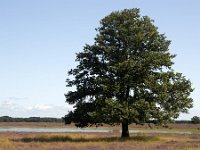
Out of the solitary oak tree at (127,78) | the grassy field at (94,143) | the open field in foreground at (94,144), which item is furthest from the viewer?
the solitary oak tree at (127,78)

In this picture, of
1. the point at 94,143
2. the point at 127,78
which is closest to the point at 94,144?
the point at 94,143

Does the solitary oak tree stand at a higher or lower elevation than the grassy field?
higher

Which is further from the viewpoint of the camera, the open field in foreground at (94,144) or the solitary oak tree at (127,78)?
the solitary oak tree at (127,78)

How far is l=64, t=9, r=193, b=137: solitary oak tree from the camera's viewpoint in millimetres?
55438

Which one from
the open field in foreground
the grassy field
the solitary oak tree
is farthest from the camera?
the solitary oak tree

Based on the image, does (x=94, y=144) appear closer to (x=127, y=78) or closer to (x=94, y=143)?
(x=94, y=143)

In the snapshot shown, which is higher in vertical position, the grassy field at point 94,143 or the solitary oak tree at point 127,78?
the solitary oak tree at point 127,78

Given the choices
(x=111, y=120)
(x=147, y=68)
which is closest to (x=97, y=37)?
(x=147, y=68)

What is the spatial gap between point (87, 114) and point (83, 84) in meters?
4.70

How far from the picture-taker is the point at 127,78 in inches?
2201

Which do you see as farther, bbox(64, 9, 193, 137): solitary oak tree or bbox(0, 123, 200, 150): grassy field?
bbox(64, 9, 193, 137): solitary oak tree

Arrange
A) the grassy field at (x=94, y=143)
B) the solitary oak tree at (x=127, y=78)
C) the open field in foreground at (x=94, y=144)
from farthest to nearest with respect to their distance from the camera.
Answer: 1. the solitary oak tree at (x=127, y=78)
2. the grassy field at (x=94, y=143)
3. the open field in foreground at (x=94, y=144)

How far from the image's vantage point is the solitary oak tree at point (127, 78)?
5544cm

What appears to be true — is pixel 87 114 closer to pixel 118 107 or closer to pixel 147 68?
pixel 118 107
